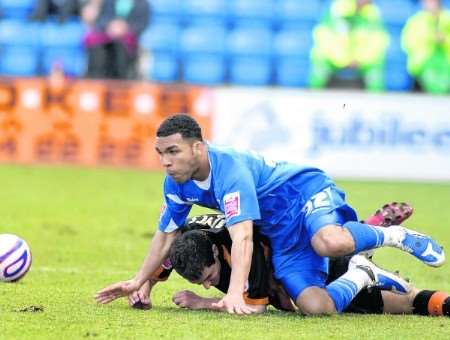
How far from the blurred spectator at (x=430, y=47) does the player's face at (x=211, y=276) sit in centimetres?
1171

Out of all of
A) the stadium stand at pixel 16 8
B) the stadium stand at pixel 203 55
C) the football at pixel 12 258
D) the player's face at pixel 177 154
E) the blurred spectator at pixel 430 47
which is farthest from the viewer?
the stadium stand at pixel 16 8

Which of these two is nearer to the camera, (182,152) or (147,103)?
(182,152)

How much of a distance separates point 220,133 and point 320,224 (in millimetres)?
10033

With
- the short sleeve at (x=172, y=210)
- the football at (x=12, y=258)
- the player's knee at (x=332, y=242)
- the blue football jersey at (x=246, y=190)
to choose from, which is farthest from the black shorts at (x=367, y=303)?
the football at (x=12, y=258)

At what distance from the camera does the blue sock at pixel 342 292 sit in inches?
290

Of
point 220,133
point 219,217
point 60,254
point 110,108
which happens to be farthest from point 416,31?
point 219,217

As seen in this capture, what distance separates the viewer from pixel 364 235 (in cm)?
734

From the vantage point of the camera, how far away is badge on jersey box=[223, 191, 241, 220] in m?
7.11

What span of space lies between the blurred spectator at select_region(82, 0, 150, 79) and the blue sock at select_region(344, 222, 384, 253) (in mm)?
11206

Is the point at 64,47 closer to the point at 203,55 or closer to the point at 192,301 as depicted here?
the point at 203,55

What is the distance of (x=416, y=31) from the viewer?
18922 mm

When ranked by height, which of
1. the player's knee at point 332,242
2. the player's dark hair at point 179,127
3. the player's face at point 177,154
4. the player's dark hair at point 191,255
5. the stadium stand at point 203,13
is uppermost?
the stadium stand at point 203,13

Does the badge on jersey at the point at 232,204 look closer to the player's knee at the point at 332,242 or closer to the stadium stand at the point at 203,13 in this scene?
the player's knee at the point at 332,242

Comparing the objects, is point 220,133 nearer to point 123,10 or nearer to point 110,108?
point 110,108
